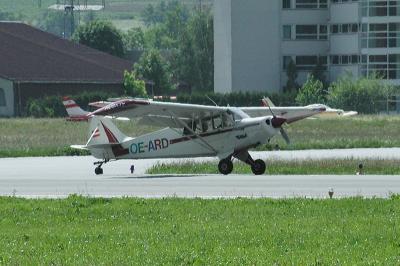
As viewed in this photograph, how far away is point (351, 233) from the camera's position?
18.8m

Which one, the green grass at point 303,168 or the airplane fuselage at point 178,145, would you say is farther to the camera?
the airplane fuselage at point 178,145

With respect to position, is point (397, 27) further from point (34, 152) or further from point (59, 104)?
point (34, 152)

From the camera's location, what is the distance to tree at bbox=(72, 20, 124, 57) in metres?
134

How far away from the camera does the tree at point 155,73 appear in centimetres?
11594

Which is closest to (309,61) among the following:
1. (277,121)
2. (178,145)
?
(178,145)

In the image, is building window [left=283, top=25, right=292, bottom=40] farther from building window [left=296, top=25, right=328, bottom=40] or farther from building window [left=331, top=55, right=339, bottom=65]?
building window [left=331, top=55, right=339, bottom=65]

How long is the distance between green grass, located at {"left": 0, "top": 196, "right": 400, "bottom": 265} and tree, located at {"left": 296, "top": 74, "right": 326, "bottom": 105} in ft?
223

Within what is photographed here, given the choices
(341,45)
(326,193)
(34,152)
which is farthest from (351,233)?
(341,45)

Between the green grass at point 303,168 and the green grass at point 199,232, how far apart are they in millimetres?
10232

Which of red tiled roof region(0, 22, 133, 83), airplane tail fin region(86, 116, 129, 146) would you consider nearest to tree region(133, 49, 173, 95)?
red tiled roof region(0, 22, 133, 83)

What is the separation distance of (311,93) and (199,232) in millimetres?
74372

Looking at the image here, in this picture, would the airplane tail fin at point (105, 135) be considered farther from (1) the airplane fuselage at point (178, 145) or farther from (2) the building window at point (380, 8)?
(2) the building window at point (380, 8)

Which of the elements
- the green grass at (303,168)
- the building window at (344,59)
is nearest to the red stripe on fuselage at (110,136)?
the green grass at (303,168)

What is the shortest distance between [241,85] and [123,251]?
8675 cm
